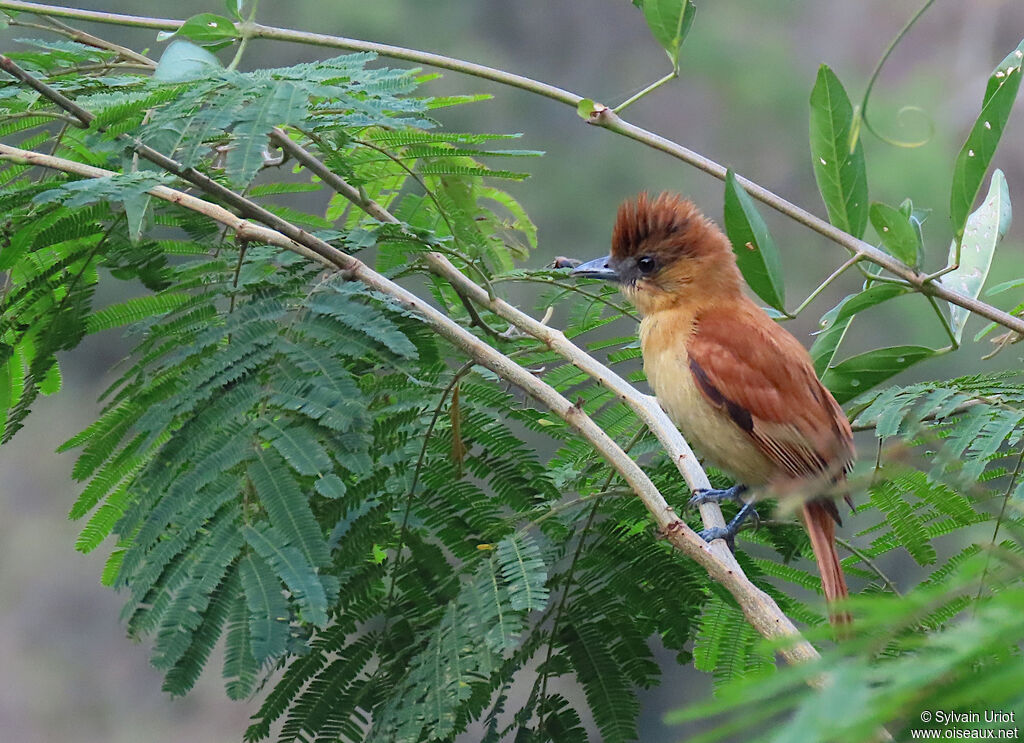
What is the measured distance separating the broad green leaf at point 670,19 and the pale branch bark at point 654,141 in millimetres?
163

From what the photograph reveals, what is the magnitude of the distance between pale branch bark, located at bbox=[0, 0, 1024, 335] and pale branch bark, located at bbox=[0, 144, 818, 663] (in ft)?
1.28

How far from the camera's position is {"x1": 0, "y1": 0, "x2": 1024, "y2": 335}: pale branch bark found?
1.76 metres

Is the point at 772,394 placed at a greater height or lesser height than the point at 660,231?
lesser

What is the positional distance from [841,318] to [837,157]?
27 cm

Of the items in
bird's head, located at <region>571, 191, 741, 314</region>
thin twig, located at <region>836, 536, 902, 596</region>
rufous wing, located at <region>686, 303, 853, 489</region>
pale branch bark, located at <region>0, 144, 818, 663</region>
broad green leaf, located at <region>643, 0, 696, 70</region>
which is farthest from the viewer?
bird's head, located at <region>571, 191, 741, 314</region>

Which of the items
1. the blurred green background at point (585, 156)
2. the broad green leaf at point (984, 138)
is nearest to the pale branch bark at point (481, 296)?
the broad green leaf at point (984, 138)

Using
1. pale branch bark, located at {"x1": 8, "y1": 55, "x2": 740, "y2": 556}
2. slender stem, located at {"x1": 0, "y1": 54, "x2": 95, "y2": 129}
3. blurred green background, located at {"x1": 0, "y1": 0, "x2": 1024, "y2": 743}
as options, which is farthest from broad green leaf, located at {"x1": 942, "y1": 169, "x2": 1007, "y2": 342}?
blurred green background, located at {"x1": 0, "y1": 0, "x2": 1024, "y2": 743}

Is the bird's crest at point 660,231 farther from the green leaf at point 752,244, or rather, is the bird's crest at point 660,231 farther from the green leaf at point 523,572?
the green leaf at point 523,572

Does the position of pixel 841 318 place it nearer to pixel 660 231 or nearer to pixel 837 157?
pixel 837 157

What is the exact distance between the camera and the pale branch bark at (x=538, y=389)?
4.74 ft

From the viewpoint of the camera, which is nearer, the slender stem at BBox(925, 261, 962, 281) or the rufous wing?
the slender stem at BBox(925, 261, 962, 281)

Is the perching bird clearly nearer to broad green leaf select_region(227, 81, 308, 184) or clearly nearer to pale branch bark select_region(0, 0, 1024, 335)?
pale branch bark select_region(0, 0, 1024, 335)

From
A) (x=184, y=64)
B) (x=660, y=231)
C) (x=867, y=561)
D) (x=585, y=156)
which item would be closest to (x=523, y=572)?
(x=867, y=561)

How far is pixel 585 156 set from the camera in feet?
42.8
